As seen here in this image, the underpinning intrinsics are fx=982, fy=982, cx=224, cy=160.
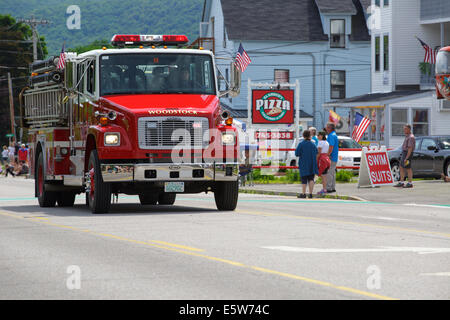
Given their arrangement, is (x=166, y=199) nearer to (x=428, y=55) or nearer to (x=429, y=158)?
(x=429, y=158)

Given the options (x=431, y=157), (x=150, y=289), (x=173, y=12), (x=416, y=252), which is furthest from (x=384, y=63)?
(x=173, y=12)

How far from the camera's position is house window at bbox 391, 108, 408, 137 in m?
47.7

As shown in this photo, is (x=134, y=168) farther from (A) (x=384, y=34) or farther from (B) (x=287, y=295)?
(A) (x=384, y=34)

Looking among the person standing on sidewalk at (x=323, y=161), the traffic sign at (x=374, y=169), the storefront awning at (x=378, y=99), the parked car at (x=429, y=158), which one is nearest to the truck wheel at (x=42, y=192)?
the person standing on sidewalk at (x=323, y=161)

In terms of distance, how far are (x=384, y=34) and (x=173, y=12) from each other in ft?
328

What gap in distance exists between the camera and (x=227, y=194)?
→ 63.2ft

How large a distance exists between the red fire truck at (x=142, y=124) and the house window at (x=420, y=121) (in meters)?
29.2

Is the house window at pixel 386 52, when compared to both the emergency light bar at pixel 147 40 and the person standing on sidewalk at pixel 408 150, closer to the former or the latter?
the person standing on sidewalk at pixel 408 150

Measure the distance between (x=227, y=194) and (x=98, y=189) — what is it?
2608mm

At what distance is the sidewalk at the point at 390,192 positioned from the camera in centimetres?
2450

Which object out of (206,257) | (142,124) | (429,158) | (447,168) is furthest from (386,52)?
(206,257)

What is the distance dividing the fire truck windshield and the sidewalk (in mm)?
7259

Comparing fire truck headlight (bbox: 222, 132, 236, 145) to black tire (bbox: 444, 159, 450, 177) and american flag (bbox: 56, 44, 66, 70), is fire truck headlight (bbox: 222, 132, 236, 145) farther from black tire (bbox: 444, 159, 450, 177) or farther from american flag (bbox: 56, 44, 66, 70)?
black tire (bbox: 444, 159, 450, 177)

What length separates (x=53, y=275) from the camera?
1003cm
